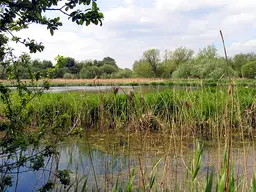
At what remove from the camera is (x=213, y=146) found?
481 centimetres

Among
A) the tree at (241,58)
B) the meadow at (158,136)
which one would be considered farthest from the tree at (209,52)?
the meadow at (158,136)

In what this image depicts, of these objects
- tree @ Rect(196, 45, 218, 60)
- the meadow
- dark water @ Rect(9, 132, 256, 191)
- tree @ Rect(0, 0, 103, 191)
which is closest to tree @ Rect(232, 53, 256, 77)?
tree @ Rect(196, 45, 218, 60)

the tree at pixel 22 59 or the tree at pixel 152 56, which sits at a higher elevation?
the tree at pixel 152 56

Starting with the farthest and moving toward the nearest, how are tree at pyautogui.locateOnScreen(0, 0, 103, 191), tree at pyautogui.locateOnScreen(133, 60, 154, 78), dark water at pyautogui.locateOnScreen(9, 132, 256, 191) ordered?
tree at pyautogui.locateOnScreen(133, 60, 154, 78)
dark water at pyautogui.locateOnScreen(9, 132, 256, 191)
tree at pyautogui.locateOnScreen(0, 0, 103, 191)

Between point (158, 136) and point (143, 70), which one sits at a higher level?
point (143, 70)

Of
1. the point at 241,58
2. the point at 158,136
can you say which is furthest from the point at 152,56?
the point at 158,136

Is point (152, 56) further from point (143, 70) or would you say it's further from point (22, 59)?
point (22, 59)

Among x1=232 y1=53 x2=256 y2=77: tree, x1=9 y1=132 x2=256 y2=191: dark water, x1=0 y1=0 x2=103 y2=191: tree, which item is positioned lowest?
x1=9 y1=132 x2=256 y2=191: dark water

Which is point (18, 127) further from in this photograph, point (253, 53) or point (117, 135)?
point (253, 53)

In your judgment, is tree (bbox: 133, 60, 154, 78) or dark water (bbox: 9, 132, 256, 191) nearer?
dark water (bbox: 9, 132, 256, 191)

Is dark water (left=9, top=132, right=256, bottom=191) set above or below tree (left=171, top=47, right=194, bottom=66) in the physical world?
below

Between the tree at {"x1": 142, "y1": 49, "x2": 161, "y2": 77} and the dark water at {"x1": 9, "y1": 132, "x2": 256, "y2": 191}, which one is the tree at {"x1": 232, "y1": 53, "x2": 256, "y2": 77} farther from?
the dark water at {"x1": 9, "y1": 132, "x2": 256, "y2": 191}

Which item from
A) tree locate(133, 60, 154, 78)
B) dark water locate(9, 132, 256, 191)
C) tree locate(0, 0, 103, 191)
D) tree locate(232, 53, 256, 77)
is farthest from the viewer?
tree locate(133, 60, 154, 78)

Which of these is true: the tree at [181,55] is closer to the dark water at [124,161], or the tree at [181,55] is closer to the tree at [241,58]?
the tree at [241,58]
